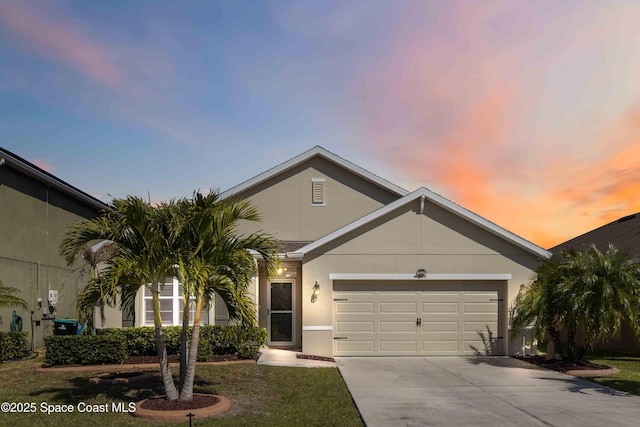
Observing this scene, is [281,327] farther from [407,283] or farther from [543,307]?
[543,307]

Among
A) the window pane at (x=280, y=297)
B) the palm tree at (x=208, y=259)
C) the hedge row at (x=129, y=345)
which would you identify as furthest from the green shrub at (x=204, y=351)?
the palm tree at (x=208, y=259)

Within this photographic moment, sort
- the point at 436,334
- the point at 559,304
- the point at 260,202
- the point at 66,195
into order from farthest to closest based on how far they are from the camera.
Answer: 1. the point at 66,195
2. the point at 260,202
3. the point at 436,334
4. the point at 559,304

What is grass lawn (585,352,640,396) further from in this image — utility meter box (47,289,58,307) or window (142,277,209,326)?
utility meter box (47,289,58,307)

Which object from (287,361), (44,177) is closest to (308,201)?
(287,361)

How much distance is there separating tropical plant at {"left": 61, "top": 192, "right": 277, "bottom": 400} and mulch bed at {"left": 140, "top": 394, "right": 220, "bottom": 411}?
0.15 meters

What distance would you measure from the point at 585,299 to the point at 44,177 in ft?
59.6

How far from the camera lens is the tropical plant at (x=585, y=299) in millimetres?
13805

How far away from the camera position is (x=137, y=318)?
1717 cm

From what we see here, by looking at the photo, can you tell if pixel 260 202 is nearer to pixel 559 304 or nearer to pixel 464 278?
pixel 464 278

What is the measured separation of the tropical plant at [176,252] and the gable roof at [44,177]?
9.22 m

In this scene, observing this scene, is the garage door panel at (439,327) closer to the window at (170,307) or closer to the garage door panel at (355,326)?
the garage door panel at (355,326)

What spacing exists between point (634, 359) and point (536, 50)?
10.1 m

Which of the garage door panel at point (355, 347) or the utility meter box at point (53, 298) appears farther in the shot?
the utility meter box at point (53, 298)

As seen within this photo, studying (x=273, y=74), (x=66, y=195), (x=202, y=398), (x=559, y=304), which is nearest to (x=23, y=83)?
(x=66, y=195)
